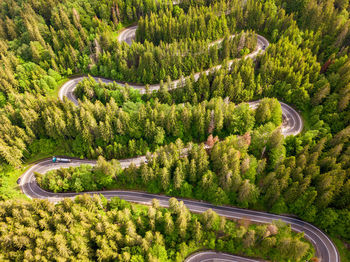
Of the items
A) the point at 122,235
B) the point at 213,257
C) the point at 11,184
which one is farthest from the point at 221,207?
the point at 11,184

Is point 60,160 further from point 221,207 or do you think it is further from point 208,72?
point 208,72

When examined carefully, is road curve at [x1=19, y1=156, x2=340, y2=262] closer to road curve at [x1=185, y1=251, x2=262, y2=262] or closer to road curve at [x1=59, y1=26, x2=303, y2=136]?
road curve at [x1=185, y1=251, x2=262, y2=262]

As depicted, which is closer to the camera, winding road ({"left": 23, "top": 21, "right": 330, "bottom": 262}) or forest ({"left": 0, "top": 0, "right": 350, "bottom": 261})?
forest ({"left": 0, "top": 0, "right": 350, "bottom": 261})

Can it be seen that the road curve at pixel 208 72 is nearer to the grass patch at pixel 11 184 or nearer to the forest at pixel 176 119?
the forest at pixel 176 119

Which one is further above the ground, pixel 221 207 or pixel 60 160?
pixel 60 160

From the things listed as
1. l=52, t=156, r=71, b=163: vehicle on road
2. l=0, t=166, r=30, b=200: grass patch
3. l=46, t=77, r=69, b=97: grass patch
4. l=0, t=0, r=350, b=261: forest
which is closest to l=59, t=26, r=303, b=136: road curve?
l=46, t=77, r=69, b=97: grass patch

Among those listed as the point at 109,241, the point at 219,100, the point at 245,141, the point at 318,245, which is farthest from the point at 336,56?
the point at 109,241
